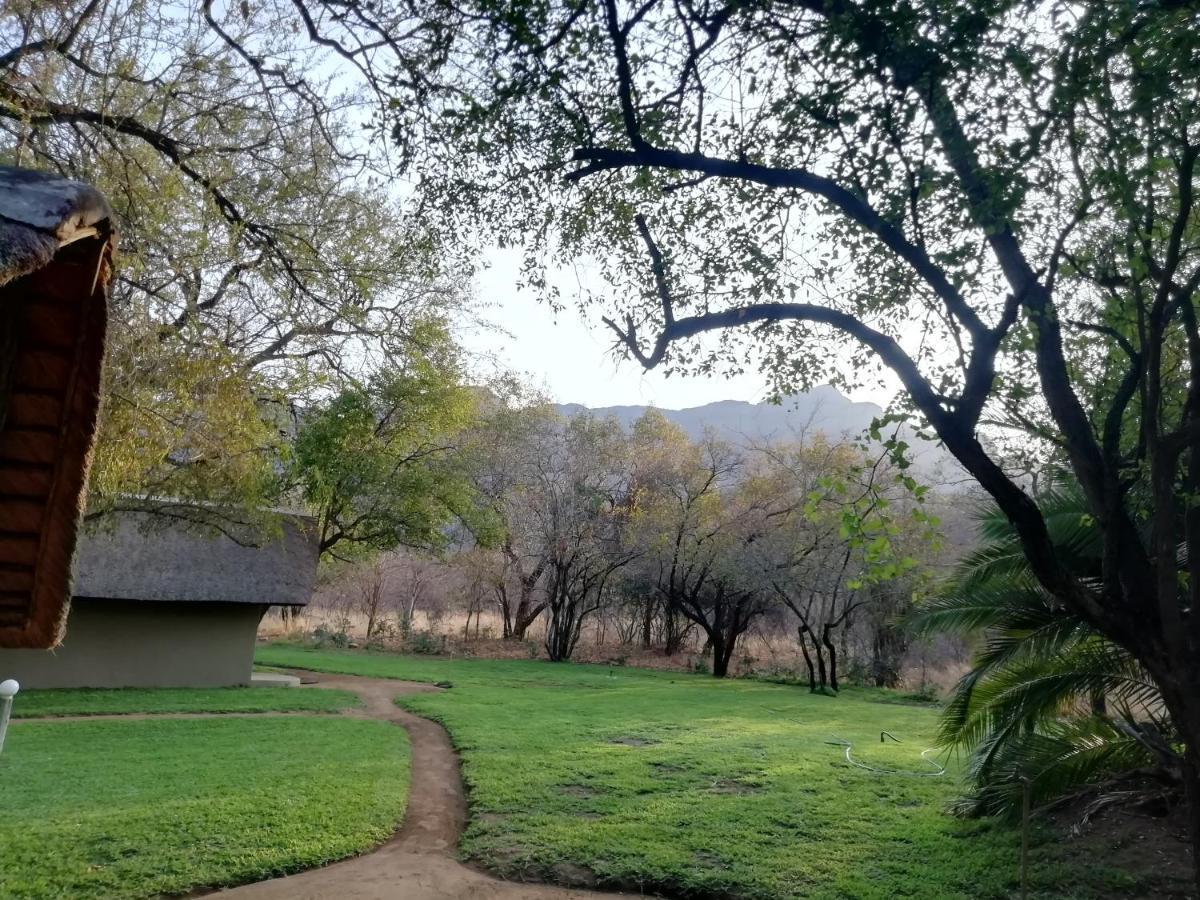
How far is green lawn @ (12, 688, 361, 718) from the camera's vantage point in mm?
14148

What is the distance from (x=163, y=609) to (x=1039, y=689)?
17021mm

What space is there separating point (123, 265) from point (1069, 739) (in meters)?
9.80

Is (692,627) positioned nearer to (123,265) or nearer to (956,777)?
(956,777)

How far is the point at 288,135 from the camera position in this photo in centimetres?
842

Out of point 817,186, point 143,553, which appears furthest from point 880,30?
point 143,553

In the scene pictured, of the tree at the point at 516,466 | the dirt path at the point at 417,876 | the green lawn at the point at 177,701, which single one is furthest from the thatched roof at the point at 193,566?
the tree at the point at 516,466

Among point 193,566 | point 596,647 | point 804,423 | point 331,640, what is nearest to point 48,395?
point 193,566

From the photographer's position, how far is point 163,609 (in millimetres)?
18234

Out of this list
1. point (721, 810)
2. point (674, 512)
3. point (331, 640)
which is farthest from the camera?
point (331, 640)

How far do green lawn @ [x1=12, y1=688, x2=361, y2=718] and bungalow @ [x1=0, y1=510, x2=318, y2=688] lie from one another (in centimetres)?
73

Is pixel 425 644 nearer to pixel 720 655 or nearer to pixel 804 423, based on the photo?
pixel 720 655

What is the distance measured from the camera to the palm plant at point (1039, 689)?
761 centimetres

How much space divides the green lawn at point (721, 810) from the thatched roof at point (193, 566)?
16.4ft

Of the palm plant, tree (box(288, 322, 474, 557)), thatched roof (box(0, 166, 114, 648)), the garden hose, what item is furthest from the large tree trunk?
tree (box(288, 322, 474, 557))
